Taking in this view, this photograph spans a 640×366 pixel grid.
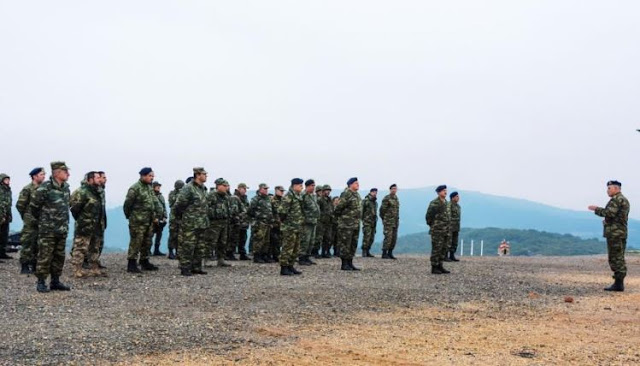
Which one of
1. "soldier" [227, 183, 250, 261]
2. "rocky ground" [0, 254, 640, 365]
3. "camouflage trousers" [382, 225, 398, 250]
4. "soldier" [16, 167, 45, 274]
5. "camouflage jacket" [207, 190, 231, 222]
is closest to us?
"rocky ground" [0, 254, 640, 365]

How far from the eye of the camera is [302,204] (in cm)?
1445

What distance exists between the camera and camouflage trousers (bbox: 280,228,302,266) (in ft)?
43.5

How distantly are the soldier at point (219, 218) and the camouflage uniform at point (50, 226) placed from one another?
4.99m

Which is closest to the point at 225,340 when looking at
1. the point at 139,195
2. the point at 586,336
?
the point at 586,336

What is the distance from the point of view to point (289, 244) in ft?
43.9

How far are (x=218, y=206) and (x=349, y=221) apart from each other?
11.5 feet

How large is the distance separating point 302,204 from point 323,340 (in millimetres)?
7633

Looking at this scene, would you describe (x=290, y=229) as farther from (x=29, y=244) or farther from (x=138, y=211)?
(x=29, y=244)

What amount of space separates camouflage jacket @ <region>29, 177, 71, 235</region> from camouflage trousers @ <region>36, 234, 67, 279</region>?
106 mm

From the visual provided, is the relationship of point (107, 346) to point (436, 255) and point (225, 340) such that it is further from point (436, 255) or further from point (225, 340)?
point (436, 255)

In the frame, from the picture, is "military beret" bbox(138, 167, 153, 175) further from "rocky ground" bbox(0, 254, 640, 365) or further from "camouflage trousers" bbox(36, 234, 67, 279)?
"camouflage trousers" bbox(36, 234, 67, 279)

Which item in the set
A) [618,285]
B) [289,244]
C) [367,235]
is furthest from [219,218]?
[618,285]

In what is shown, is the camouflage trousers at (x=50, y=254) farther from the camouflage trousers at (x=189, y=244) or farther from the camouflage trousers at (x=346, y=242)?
the camouflage trousers at (x=346, y=242)

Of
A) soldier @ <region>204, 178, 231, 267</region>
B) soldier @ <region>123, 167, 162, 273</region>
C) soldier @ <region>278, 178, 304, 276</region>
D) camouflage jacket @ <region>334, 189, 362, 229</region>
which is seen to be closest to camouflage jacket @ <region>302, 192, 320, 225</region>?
camouflage jacket @ <region>334, 189, 362, 229</region>
